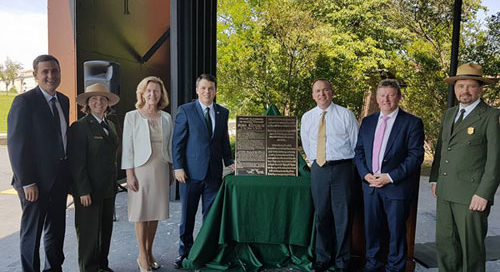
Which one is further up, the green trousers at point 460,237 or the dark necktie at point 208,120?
the dark necktie at point 208,120

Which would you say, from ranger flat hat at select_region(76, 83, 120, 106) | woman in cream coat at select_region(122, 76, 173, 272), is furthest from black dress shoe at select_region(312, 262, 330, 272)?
ranger flat hat at select_region(76, 83, 120, 106)

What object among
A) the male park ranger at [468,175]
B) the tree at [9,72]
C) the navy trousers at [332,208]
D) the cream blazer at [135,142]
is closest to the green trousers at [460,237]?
the male park ranger at [468,175]

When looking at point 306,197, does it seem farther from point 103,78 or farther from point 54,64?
point 103,78

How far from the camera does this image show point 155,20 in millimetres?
8344

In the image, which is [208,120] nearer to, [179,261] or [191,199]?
[191,199]

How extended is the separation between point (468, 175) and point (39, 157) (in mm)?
2900

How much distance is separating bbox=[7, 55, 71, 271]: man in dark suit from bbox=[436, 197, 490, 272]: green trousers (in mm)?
2751

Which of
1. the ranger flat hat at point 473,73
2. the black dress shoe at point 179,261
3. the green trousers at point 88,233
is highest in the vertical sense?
the ranger flat hat at point 473,73

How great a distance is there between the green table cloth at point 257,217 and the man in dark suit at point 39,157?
1.15m

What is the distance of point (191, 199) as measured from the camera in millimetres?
2998

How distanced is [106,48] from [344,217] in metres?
5.60

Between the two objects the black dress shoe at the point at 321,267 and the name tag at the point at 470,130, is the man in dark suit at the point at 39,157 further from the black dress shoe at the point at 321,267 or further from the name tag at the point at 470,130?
the name tag at the point at 470,130

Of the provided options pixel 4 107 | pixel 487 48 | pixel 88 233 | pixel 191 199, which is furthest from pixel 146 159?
pixel 4 107

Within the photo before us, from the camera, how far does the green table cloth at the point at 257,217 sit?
2.88 metres
